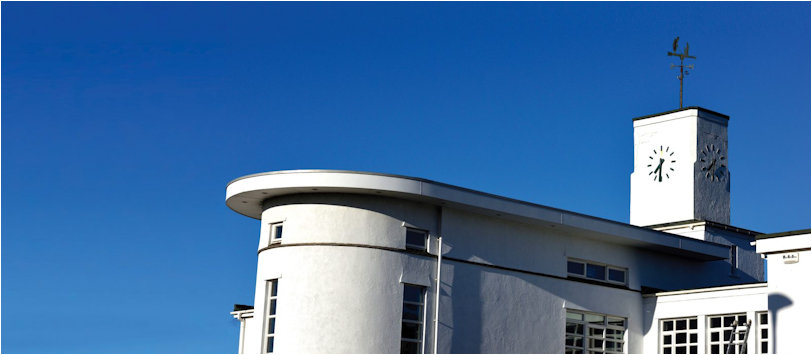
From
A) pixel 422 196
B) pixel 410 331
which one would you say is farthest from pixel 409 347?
pixel 422 196

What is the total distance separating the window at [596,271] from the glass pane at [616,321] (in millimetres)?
1010

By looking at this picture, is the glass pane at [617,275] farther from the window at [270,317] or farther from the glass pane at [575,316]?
the window at [270,317]

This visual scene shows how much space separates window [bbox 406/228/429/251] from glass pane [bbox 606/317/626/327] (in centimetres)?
643

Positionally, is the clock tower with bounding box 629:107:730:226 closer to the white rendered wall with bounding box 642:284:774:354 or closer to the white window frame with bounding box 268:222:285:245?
the white rendered wall with bounding box 642:284:774:354

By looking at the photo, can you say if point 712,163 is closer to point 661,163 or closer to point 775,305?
point 661,163

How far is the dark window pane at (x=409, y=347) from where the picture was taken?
92.9ft

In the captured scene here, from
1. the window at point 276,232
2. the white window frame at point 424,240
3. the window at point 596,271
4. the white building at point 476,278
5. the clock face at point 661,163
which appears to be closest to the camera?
the white building at point 476,278

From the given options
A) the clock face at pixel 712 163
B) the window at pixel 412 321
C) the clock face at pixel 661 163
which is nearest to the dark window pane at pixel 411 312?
the window at pixel 412 321

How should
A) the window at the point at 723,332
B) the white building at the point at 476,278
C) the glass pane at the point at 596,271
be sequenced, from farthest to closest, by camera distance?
the glass pane at the point at 596,271, the window at the point at 723,332, the white building at the point at 476,278

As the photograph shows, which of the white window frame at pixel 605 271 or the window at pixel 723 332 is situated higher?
the white window frame at pixel 605 271

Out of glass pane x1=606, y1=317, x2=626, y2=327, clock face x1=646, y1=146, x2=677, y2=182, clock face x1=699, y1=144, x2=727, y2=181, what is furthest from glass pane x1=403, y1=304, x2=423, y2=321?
clock face x1=699, y1=144, x2=727, y2=181

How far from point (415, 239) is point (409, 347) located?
2.61m

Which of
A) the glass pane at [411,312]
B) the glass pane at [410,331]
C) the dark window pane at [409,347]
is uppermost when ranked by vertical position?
the glass pane at [411,312]

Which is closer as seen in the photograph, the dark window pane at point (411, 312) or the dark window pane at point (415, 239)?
the dark window pane at point (411, 312)
